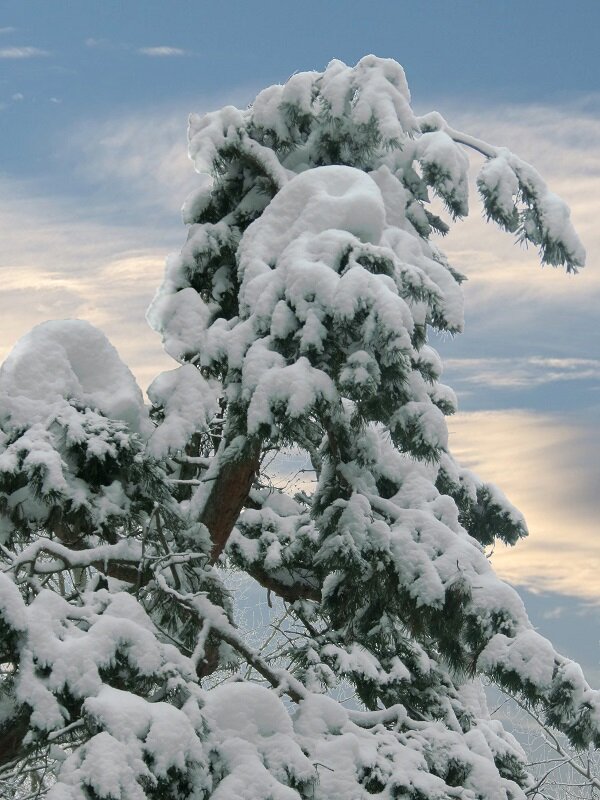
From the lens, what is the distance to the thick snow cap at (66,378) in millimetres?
4848

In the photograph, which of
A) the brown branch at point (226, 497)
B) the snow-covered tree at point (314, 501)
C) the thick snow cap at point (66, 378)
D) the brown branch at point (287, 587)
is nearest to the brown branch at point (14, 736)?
the snow-covered tree at point (314, 501)

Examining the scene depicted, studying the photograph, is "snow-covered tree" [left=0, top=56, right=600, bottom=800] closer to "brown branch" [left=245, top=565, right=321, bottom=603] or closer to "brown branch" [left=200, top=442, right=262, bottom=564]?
"brown branch" [left=200, top=442, right=262, bottom=564]

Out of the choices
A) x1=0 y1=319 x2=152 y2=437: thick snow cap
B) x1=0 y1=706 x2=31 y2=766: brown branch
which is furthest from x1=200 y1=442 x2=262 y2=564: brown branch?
x1=0 y1=706 x2=31 y2=766: brown branch

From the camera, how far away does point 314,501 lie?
5.48 metres

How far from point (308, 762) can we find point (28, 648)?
4.09 feet

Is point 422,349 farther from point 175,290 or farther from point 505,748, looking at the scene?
point 505,748

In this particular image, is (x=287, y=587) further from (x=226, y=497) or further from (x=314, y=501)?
(x=314, y=501)

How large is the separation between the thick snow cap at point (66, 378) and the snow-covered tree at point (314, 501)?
0.04 ft

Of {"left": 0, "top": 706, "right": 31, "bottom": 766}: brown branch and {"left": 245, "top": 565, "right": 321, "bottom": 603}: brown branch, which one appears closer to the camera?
{"left": 0, "top": 706, "right": 31, "bottom": 766}: brown branch

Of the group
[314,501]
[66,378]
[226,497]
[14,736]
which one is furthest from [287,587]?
[14,736]

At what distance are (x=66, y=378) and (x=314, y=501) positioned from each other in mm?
1526

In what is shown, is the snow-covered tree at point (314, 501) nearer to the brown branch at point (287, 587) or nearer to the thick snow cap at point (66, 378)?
the thick snow cap at point (66, 378)

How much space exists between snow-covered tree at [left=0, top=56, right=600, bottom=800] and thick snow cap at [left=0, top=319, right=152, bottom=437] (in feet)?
0.04

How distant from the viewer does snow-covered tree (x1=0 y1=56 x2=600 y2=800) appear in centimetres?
393
